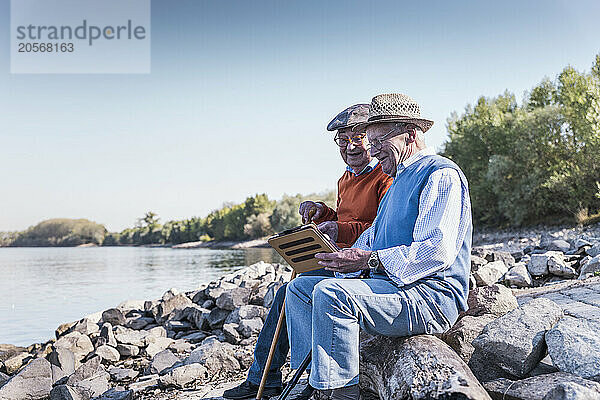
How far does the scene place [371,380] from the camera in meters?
2.91

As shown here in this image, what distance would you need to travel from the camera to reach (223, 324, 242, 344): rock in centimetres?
557

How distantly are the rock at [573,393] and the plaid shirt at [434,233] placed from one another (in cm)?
67

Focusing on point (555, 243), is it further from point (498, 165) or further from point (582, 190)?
point (498, 165)

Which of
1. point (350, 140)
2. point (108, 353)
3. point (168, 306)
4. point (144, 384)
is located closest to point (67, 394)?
point (144, 384)

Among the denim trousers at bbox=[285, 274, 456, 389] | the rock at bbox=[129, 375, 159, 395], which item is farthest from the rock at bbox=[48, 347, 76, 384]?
the denim trousers at bbox=[285, 274, 456, 389]

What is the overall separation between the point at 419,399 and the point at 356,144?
201 centimetres

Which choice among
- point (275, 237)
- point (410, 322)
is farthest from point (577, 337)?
point (275, 237)

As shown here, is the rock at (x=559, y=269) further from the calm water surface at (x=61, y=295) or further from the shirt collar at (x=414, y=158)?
the calm water surface at (x=61, y=295)

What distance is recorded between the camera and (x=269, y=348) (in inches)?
139

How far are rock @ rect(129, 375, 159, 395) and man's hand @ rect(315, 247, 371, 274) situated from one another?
246cm

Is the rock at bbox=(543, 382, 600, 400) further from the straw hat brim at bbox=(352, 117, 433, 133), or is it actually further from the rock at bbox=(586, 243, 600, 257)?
the rock at bbox=(586, 243, 600, 257)

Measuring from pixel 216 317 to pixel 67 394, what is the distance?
284 cm

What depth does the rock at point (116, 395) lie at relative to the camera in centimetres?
415

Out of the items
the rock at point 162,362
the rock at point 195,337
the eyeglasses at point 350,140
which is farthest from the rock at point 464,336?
the rock at point 195,337
